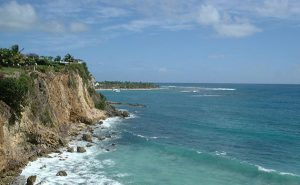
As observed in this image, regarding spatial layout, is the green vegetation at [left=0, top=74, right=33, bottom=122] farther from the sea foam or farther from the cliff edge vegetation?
the sea foam

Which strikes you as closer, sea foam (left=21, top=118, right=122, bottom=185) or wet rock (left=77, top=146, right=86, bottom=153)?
sea foam (left=21, top=118, right=122, bottom=185)

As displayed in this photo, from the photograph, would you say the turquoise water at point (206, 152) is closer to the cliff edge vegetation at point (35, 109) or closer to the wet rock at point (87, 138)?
the wet rock at point (87, 138)

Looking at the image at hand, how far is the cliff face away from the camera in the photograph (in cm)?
3966

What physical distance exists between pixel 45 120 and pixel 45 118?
283mm

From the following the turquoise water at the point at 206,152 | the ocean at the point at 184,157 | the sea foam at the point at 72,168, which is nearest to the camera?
the sea foam at the point at 72,168

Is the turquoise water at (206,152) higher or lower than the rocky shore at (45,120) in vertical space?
lower

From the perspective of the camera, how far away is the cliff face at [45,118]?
130ft

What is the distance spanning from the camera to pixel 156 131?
68562mm

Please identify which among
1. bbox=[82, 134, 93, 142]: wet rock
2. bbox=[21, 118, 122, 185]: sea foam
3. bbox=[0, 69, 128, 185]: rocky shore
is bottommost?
bbox=[21, 118, 122, 185]: sea foam

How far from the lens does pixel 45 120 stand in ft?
168

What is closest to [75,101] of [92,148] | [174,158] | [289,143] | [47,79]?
[47,79]

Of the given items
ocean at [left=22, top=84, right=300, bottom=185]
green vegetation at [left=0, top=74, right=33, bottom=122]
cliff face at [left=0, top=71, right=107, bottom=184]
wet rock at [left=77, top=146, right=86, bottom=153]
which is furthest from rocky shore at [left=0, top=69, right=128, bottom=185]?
ocean at [left=22, top=84, right=300, bottom=185]

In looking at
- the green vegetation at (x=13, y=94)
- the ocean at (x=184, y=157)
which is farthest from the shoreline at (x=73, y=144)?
the green vegetation at (x=13, y=94)

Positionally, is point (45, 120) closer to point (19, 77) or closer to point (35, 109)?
point (35, 109)
